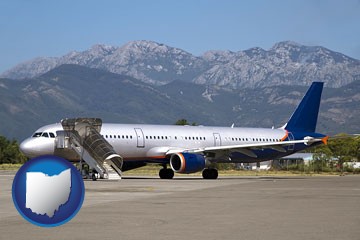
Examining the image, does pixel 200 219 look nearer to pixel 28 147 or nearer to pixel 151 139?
pixel 28 147

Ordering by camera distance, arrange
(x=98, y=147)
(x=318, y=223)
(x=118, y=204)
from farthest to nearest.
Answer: (x=98, y=147) → (x=118, y=204) → (x=318, y=223)

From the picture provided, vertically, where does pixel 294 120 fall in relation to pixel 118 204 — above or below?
above

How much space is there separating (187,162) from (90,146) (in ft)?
18.8

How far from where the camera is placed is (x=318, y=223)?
16.4 m

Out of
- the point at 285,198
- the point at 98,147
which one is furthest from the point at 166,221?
the point at 98,147

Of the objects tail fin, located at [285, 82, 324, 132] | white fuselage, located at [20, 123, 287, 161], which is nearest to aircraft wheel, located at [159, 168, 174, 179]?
white fuselage, located at [20, 123, 287, 161]

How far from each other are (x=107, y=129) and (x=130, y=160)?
92.8 inches

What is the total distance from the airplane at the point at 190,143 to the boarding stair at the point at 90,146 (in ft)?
2.35

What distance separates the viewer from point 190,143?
167 feet

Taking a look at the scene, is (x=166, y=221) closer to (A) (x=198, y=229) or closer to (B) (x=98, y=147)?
(A) (x=198, y=229)

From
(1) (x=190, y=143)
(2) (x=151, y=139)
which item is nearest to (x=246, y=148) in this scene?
(1) (x=190, y=143)

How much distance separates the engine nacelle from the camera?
46.5 m

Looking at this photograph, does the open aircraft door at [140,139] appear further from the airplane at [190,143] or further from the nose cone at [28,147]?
the nose cone at [28,147]

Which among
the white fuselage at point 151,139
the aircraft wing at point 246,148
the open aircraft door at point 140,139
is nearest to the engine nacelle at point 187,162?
the aircraft wing at point 246,148
